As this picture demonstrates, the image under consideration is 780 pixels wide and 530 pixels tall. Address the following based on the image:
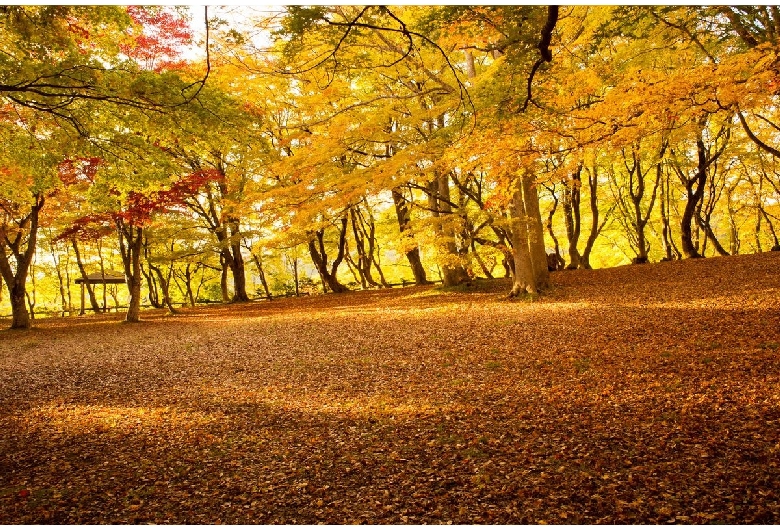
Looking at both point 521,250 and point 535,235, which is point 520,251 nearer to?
point 521,250

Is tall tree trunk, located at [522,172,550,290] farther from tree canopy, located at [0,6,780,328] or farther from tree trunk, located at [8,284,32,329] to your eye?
tree trunk, located at [8,284,32,329]

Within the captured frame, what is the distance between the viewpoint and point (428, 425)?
4867 mm

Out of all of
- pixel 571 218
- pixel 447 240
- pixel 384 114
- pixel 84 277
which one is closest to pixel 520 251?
pixel 447 240

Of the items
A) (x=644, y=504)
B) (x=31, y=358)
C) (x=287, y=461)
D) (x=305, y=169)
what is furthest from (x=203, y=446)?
(x=305, y=169)

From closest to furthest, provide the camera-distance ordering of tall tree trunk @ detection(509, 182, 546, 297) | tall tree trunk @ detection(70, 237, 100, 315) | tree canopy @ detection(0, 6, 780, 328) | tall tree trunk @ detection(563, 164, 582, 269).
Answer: tree canopy @ detection(0, 6, 780, 328) < tall tree trunk @ detection(509, 182, 546, 297) < tall tree trunk @ detection(563, 164, 582, 269) < tall tree trunk @ detection(70, 237, 100, 315)

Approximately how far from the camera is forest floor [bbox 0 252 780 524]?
3.39 m

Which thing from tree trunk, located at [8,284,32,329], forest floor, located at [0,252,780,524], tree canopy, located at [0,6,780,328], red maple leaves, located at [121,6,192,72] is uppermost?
red maple leaves, located at [121,6,192,72]

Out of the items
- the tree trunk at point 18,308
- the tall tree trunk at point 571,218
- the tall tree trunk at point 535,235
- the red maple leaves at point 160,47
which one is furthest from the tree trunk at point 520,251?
the tree trunk at point 18,308

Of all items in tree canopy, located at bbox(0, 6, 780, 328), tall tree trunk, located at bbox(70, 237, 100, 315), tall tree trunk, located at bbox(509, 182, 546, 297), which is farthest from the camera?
tall tree trunk, located at bbox(70, 237, 100, 315)

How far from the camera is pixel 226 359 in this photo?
8.81 meters

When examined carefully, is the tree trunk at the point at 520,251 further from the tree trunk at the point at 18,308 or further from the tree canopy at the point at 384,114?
the tree trunk at the point at 18,308

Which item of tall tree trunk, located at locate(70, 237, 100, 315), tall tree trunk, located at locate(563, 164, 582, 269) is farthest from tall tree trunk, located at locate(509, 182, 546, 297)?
tall tree trunk, located at locate(70, 237, 100, 315)

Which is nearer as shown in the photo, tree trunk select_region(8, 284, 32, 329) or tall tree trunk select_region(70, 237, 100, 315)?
tree trunk select_region(8, 284, 32, 329)

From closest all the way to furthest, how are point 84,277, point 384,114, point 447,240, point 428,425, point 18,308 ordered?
point 428,425, point 384,114, point 447,240, point 18,308, point 84,277
